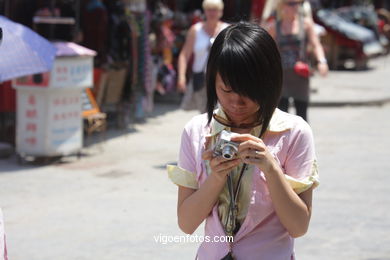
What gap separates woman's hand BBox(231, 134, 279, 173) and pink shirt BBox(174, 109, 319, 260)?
0.15 m

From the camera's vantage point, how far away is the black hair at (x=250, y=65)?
2527mm

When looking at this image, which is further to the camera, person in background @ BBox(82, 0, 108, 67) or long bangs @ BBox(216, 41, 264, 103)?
person in background @ BBox(82, 0, 108, 67)

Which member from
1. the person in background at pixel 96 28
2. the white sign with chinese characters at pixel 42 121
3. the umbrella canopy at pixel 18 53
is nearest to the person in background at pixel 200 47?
the white sign with chinese characters at pixel 42 121

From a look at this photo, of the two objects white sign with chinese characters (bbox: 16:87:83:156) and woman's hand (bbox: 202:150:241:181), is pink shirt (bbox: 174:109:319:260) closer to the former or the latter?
woman's hand (bbox: 202:150:241:181)

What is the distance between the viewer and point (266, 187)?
103 inches

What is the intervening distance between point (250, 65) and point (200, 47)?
608 cm

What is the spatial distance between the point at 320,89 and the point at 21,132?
33.0 ft

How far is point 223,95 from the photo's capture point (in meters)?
2.60

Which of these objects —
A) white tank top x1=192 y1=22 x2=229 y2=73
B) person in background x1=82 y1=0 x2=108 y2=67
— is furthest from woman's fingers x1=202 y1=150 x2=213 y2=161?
person in background x1=82 y1=0 x2=108 y2=67

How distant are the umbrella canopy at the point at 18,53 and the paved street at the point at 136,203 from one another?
1.33 metres

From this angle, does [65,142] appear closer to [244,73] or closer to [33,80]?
[33,80]

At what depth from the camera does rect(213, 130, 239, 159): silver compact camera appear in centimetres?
241

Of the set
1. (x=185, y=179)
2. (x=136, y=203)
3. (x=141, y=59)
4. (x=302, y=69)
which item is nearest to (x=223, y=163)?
(x=185, y=179)

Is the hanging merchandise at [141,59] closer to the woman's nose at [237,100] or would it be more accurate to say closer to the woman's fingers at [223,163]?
the woman's nose at [237,100]
